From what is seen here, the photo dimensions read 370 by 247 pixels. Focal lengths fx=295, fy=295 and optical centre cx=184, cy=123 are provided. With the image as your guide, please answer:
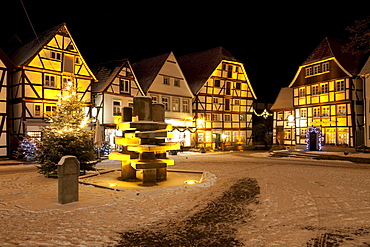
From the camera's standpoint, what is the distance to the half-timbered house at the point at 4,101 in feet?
74.5

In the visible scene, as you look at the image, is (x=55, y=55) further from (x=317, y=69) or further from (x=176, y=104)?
(x=317, y=69)

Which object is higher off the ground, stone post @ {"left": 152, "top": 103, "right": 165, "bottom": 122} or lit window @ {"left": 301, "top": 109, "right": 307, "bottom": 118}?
lit window @ {"left": 301, "top": 109, "right": 307, "bottom": 118}

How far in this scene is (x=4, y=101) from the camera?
23062 millimetres

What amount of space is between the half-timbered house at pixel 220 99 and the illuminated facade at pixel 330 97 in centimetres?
670

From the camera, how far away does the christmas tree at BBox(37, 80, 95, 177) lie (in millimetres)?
13086

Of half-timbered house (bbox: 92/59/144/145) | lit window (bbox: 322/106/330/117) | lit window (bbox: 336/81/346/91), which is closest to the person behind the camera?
A: half-timbered house (bbox: 92/59/144/145)

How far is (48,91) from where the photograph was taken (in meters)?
24.3

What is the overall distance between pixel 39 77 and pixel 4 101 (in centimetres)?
318

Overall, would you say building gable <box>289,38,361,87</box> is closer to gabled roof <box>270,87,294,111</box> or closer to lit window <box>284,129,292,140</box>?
gabled roof <box>270,87,294,111</box>

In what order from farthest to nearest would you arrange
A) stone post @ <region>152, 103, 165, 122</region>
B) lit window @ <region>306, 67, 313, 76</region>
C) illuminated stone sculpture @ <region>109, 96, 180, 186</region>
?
1. lit window @ <region>306, 67, 313, 76</region>
2. stone post @ <region>152, 103, 165, 122</region>
3. illuminated stone sculpture @ <region>109, 96, 180, 186</region>

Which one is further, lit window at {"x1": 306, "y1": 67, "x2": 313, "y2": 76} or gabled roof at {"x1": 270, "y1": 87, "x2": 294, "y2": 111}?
gabled roof at {"x1": 270, "y1": 87, "x2": 294, "y2": 111}

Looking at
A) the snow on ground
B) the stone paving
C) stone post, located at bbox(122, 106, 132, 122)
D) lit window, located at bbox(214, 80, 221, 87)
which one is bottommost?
the stone paving

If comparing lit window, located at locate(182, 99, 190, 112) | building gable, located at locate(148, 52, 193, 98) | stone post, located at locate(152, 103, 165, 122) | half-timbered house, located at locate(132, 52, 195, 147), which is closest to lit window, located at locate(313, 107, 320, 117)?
half-timbered house, located at locate(132, 52, 195, 147)

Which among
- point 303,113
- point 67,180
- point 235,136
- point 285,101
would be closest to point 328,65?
point 303,113
